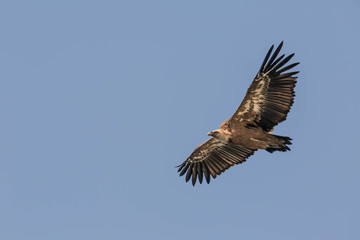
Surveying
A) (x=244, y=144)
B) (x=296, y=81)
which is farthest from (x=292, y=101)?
(x=244, y=144)

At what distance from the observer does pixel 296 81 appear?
20.0 m

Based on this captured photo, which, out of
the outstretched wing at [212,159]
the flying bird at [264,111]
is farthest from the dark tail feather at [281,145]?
the outstretched wing at [212,159]

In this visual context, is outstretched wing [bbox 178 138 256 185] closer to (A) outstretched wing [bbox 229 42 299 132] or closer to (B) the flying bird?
(B) the flying bird

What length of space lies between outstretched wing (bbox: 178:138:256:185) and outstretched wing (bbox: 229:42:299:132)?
2058 mm

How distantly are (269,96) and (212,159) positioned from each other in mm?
3958

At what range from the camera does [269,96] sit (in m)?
20.4

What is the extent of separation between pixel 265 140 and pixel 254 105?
123cm

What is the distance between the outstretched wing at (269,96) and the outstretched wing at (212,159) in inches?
81.0

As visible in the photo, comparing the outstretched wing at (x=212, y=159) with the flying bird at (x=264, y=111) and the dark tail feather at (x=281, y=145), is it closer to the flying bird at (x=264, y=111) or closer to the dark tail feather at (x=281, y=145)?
the flying bird at (x=264, y=111)

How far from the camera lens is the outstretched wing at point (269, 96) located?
20016 mm

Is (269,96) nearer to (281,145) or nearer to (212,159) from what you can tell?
(281,145)

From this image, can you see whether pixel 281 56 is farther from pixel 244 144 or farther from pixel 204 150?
pixel 204 150

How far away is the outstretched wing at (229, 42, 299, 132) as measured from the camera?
20.0 metres

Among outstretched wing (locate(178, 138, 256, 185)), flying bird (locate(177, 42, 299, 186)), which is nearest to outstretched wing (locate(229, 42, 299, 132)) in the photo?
flying bird (locate(177, 42, 299, 186))
